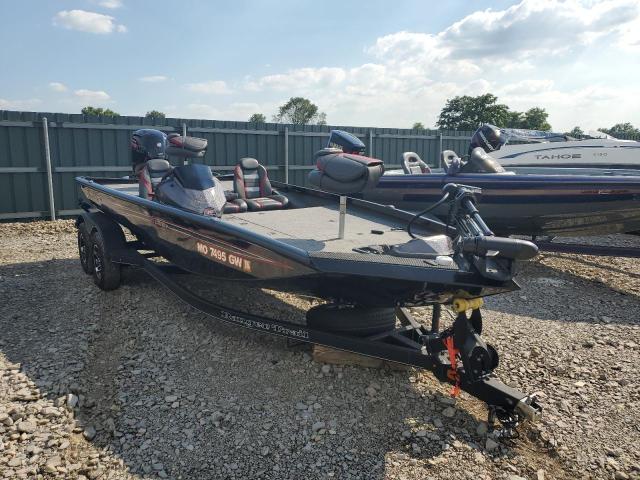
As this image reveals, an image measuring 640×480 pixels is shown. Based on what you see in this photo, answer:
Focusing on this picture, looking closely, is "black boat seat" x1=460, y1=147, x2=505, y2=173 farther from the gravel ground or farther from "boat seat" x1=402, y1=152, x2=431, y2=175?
the gravel ground

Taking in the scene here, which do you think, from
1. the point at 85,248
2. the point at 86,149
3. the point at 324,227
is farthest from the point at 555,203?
the point at 86,149

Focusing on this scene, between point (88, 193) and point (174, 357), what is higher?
→ point (88, 193)

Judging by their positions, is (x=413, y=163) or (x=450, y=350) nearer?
(x=450, y=350)

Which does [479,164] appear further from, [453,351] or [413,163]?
[453,351]

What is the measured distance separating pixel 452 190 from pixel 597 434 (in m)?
1.53

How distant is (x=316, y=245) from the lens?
3.13m

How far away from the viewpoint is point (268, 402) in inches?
114

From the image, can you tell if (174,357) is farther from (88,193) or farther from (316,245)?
(88,193)

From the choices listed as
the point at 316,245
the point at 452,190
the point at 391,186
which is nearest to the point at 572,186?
the point at 391,186

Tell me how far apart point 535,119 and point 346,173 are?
47078mm

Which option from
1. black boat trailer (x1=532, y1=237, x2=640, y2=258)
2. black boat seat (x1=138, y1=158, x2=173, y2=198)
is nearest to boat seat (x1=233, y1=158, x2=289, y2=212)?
black boat seat (x1=138, y1=158, x2=173, y2=198)

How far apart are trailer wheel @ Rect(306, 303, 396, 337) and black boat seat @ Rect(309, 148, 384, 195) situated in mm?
733

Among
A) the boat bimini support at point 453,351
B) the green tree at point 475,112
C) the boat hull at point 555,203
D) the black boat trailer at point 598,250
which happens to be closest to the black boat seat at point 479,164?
the boat hull at point 555,203

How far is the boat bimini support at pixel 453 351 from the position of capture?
259cm
